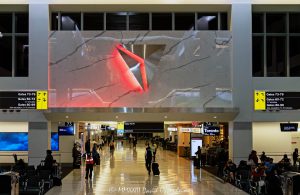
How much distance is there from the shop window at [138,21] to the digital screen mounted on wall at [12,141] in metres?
10.2

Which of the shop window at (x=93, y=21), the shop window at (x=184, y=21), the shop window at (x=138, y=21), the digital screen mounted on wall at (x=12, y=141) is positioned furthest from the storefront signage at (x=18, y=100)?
the shop window at (x=184, y=21)

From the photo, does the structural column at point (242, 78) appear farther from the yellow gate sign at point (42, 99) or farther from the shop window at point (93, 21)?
the yellow gate sign at point (42, 99)

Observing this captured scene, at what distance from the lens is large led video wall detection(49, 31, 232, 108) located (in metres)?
25.7

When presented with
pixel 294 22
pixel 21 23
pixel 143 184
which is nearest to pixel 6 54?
pixel 21 23

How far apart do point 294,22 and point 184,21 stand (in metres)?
6.16

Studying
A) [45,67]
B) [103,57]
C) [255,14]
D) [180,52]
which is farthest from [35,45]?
[255,14]

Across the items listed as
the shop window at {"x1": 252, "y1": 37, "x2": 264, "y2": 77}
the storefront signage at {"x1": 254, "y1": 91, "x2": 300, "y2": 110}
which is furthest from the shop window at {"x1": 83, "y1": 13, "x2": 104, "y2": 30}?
the storefront signage at {"x1": 254, "y1": 91, "x2": 300, "y2": 110}

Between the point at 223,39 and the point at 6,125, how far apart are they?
48.0ft

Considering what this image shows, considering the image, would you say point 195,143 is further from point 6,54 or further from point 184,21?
point 6,54

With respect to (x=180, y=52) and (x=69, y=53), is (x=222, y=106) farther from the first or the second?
(x=69, y=53)

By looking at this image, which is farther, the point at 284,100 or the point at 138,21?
the point at 138,21

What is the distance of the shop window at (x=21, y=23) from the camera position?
26516mm

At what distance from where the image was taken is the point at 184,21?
26.8 metres

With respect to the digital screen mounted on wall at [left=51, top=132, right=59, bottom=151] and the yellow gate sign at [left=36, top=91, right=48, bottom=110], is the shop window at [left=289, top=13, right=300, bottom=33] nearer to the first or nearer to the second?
the yellow gate sign at [left=36, top=91, right=48, bottom=110]
